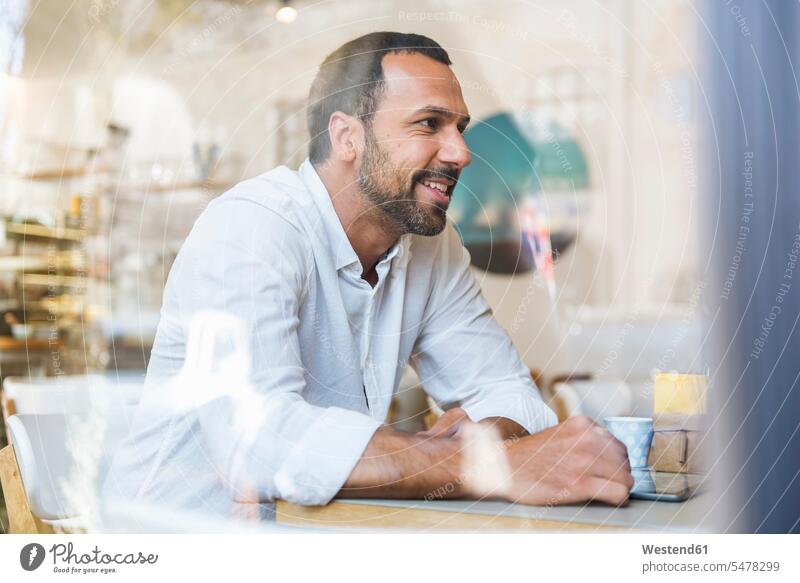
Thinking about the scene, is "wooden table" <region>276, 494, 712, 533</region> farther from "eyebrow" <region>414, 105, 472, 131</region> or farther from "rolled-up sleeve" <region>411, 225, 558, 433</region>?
"eyebrow" <region>414, 105, 472, 131</region>

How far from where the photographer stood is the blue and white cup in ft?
3.46

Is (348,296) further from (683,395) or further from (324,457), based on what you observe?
(683,395)

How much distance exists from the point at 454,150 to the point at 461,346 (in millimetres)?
303

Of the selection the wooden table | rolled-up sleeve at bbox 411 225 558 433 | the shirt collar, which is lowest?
the wooden table

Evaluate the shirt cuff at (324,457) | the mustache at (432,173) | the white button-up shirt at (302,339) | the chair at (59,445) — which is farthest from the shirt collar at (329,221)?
the chair at (59,445)

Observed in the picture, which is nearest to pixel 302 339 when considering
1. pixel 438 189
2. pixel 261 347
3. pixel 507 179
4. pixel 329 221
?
pixel 261 347

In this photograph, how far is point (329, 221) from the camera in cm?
132

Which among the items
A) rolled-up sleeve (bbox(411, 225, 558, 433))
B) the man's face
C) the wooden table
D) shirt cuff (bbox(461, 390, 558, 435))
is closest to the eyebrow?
the man's face

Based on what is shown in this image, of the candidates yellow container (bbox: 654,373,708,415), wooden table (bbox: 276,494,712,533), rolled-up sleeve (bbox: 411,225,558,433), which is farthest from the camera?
rolled-up sleeve (bbox: 411,225,558,433)

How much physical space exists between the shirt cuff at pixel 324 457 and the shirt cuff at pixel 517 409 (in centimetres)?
21

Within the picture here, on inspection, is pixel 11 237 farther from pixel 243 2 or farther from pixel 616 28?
pixel 616 28

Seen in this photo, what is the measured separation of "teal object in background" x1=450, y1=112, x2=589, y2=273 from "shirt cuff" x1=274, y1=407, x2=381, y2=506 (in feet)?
1.28
